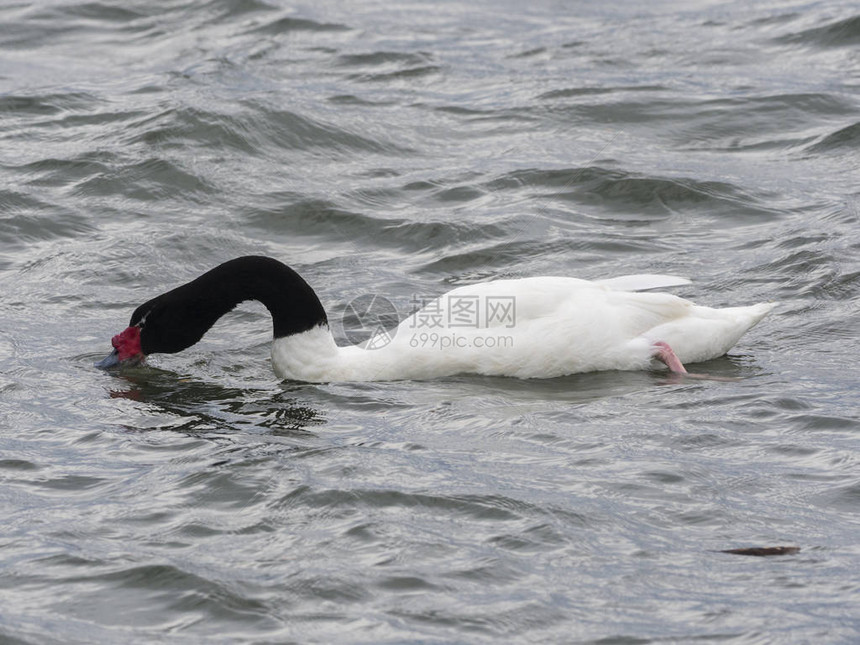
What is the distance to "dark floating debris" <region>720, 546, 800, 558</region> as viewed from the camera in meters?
6.20

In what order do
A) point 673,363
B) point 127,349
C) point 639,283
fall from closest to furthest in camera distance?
point 673,363, point 127,349, point 639,283

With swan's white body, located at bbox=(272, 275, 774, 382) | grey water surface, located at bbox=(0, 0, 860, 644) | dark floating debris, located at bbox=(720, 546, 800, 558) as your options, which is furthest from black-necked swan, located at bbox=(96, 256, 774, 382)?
dark floating debris, located at bbox=(720, 546, 800, 558)

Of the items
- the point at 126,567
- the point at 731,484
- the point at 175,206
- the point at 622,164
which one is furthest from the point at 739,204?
the point at 126,567

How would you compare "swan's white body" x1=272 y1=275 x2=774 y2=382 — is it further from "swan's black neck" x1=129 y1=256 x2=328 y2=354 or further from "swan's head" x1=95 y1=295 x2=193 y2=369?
"swan's head" x1=95 y1=295 x2=193 y2=369

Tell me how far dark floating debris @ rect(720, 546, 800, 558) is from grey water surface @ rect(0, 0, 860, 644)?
3.1 inches

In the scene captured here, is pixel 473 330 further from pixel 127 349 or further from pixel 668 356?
pixel 127 349

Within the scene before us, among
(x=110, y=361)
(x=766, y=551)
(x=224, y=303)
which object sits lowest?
(x=766, y=551)

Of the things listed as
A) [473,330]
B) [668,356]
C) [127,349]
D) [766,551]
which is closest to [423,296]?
[473,330]

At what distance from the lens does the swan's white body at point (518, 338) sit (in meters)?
8.69

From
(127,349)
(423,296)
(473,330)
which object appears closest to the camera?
(473,330)

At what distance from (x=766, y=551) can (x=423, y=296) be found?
4.79 m

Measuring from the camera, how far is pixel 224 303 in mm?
8945

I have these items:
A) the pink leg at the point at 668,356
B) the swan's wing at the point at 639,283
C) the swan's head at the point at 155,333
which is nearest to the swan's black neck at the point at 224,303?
the swan's head at the point at 155,333

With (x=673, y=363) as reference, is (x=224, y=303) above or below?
above
